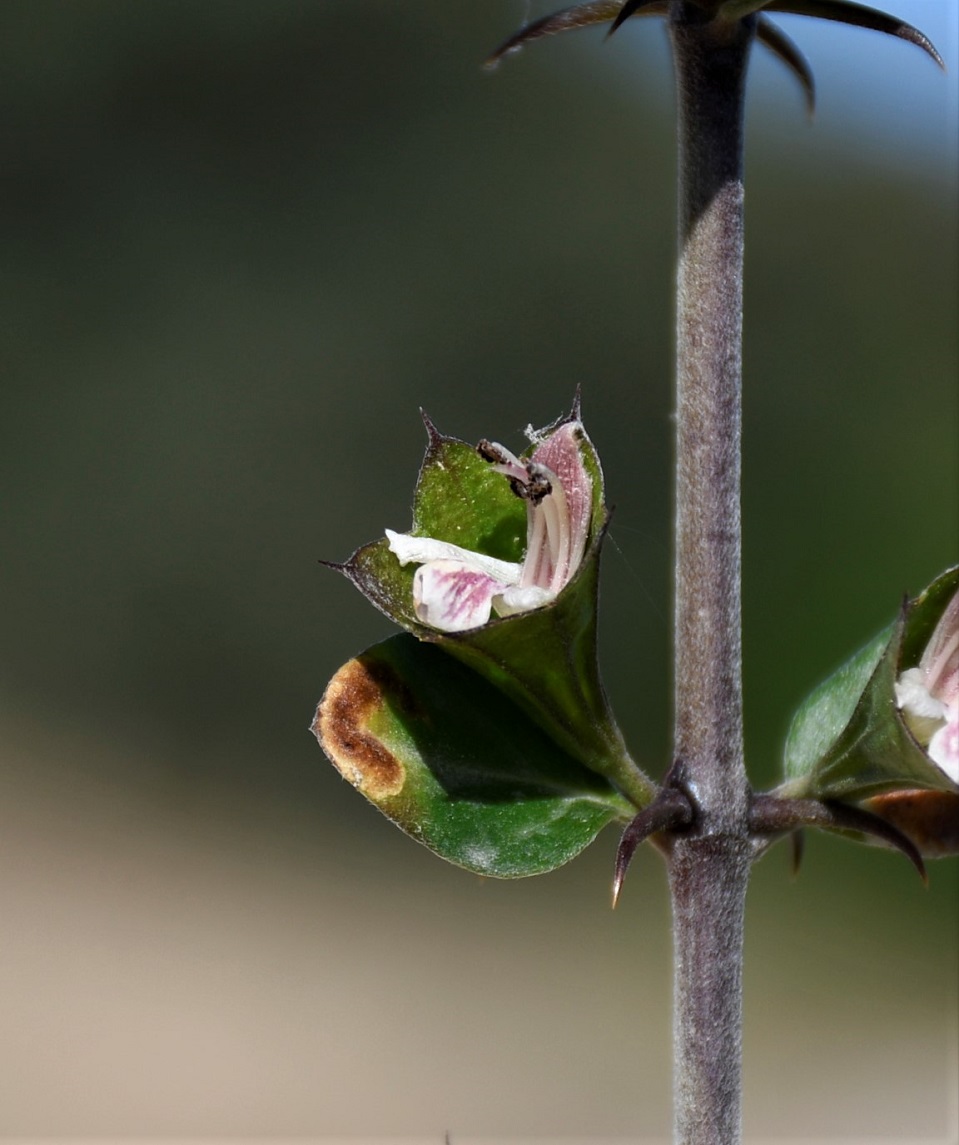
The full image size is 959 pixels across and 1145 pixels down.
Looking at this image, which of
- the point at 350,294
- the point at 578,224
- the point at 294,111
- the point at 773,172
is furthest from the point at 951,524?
the point at 294,111

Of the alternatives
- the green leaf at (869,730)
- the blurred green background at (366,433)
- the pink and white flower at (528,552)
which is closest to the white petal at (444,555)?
the pink and white flower at (528,552)

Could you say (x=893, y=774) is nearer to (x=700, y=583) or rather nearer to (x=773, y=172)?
(x=700, y=583)

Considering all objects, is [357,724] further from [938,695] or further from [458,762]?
[938,695]

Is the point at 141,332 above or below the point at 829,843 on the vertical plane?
above

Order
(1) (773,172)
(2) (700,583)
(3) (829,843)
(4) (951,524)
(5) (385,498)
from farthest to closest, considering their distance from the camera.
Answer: (5) (385,498) < (1) (773,172) < (3) (829,843) < (4) (951,524) < (2) (700,583)

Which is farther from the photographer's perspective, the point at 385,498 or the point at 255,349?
the point at 255,349

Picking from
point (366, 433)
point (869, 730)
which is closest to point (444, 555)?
point (869, 730)

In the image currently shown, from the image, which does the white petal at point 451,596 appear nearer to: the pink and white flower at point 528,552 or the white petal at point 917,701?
the pink and white flower at point 528,552
